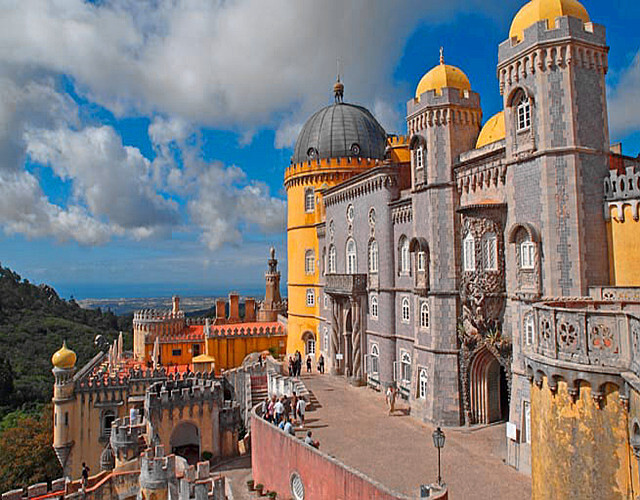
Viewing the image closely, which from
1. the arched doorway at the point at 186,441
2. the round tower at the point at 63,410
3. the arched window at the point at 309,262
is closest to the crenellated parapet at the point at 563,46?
→ the arched window at the point at 309,262

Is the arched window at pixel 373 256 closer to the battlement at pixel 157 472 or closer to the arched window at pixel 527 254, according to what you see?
the arched window at pixel 527 254

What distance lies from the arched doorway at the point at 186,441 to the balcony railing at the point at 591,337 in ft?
76.6

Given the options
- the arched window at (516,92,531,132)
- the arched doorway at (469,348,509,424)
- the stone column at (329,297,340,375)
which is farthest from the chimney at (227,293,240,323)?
the arched window at (516,92,531,132)

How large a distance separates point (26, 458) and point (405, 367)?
90.4 ft

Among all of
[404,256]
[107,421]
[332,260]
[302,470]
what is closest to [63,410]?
[107,421]

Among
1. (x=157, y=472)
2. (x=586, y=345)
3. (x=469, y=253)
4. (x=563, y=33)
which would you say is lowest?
(x=157, y=472)

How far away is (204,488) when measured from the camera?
20203mm

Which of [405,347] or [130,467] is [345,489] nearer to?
[405,347]

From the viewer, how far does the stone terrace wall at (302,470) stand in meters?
15.4

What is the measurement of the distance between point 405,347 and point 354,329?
4.73 metres

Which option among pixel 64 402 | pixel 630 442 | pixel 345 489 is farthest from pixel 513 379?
pixel 64 402

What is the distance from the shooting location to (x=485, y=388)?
69.8ft

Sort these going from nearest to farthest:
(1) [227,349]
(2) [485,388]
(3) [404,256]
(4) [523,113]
A: (4) [523,113] < (2) [485,388] < (3) [404,256] < (1) [227,349]

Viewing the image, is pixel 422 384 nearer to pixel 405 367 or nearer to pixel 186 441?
pixel 405 367
